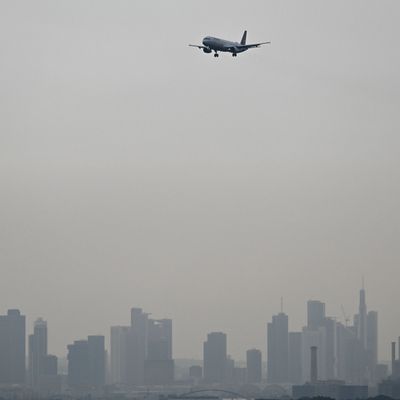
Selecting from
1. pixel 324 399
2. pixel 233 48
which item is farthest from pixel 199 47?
pixel 324 399

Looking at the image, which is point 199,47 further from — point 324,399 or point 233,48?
point 324,399

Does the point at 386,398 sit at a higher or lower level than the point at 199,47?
lower

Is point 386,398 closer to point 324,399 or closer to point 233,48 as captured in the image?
point 324,399

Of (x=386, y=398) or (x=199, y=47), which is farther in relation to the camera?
(x=386, y=398)

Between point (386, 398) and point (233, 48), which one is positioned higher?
point (233, 48)

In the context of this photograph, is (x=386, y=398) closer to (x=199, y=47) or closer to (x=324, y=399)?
(x=324, y=399)

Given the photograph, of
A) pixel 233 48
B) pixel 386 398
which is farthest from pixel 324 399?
pixel 233 48

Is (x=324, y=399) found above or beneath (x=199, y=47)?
beneath

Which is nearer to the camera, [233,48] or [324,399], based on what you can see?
[233,48]
